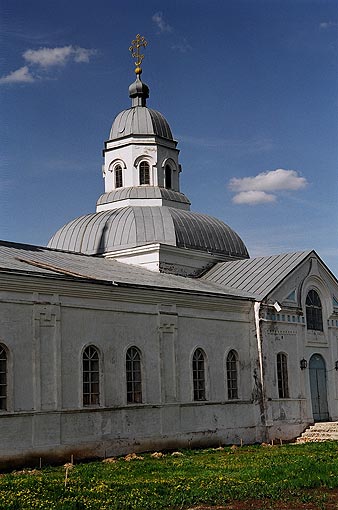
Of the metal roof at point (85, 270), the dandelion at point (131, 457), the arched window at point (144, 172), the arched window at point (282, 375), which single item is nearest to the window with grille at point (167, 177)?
the arched window at point (144, 172)

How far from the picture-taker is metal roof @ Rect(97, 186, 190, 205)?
31234mm

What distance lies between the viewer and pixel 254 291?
26719 mm

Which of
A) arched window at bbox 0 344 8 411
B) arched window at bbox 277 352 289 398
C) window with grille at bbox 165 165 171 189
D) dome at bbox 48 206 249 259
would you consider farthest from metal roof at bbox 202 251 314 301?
arched window at bbox 0 344 8 411

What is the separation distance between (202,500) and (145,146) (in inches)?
876

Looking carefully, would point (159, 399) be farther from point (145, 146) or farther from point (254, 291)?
point (145, 146)

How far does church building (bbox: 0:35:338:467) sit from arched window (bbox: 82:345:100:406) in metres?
0.04

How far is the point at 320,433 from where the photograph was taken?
26266mm

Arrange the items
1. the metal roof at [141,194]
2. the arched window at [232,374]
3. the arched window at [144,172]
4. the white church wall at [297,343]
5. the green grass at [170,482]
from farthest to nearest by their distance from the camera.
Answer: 1. the arched window at [144,172]
2. the metal roof at [141,194]
3. the white church wall at [297,343]
4. the arched window at [232,374]
5. the green grass at [170,482]

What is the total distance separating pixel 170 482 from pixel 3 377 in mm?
5687

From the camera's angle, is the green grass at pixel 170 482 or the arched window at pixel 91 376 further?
the arched window at pixel 91 376

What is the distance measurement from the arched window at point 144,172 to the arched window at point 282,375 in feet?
31.9

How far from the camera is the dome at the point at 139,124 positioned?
3281cm

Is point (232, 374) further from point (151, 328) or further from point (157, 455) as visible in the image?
point (157, 455)

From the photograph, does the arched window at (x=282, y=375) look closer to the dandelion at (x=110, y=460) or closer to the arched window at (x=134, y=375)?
the arched window at (x=134, y=375)
